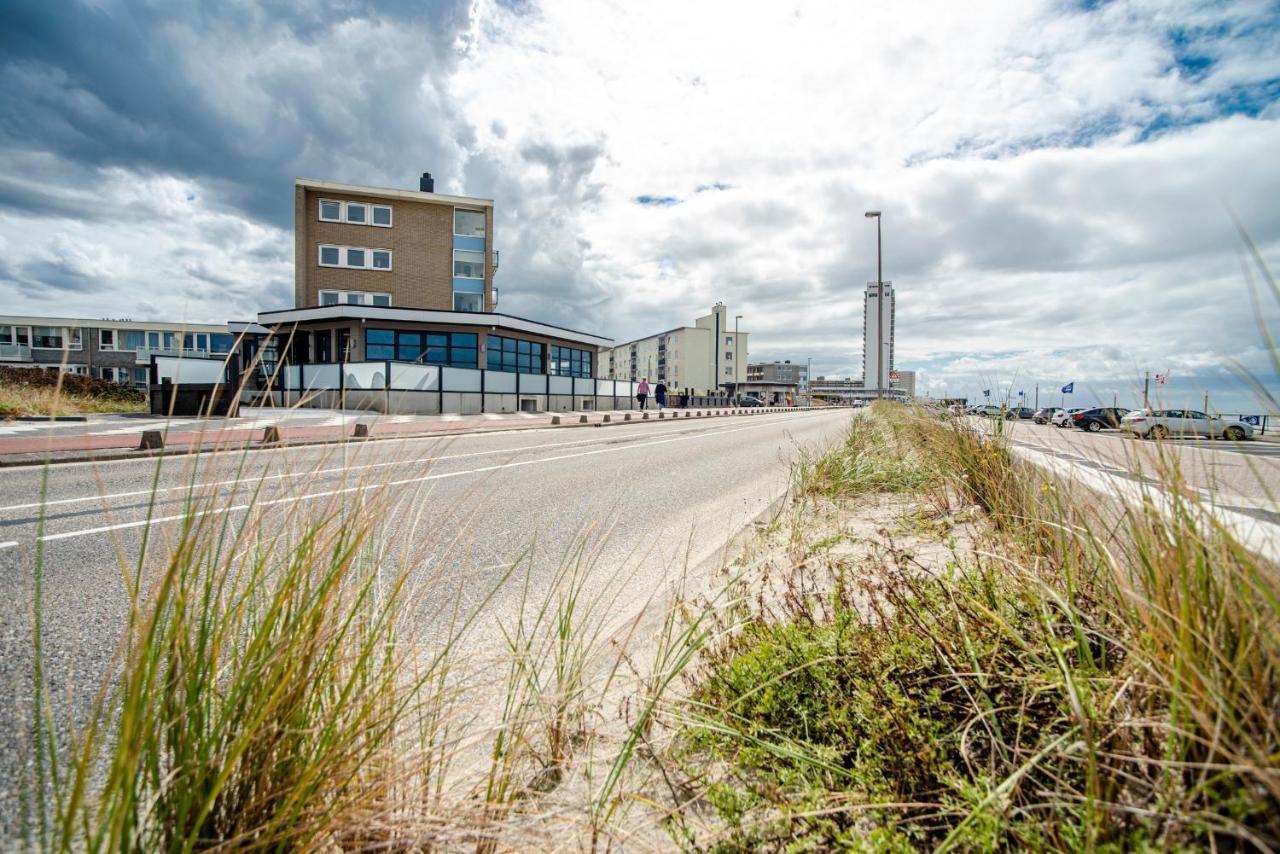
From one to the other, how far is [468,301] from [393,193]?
6924 mm

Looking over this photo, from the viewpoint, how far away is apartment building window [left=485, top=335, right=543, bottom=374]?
30.5 meters

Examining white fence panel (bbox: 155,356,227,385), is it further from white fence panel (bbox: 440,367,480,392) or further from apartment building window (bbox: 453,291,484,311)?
apartment building window (bbox: 453,291,484,311)

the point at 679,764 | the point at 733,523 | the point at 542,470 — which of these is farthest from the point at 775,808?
the point at 542,470

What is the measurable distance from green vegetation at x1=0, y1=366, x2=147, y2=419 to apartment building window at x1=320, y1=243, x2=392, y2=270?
1182 cm

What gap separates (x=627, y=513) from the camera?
6.26 metres

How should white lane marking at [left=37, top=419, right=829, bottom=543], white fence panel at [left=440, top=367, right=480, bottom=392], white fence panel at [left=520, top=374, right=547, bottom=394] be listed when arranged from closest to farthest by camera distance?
white lane marking at [left=37, top=419, right=829, bottom=543]
white fence panel at [left=440, top=367, right=480, bottom=392]
white fence panel at [left=520, top=374, right=547, bottom=394]

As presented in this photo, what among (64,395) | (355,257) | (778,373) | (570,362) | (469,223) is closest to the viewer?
(64,395)

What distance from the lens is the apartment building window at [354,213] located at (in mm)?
32469

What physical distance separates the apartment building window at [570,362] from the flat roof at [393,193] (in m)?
9.58

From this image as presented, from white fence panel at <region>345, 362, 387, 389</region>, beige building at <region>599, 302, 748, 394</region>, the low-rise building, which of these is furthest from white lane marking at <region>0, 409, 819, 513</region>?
beige building at <region>599, 302, 748, 394</region>

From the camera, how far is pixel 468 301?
119ft

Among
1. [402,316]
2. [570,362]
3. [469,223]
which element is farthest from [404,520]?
[469,223]

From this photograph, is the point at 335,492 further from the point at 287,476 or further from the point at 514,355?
the point at 514,355

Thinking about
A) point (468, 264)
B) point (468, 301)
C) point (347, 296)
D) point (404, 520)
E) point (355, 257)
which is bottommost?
point (404, 520)
